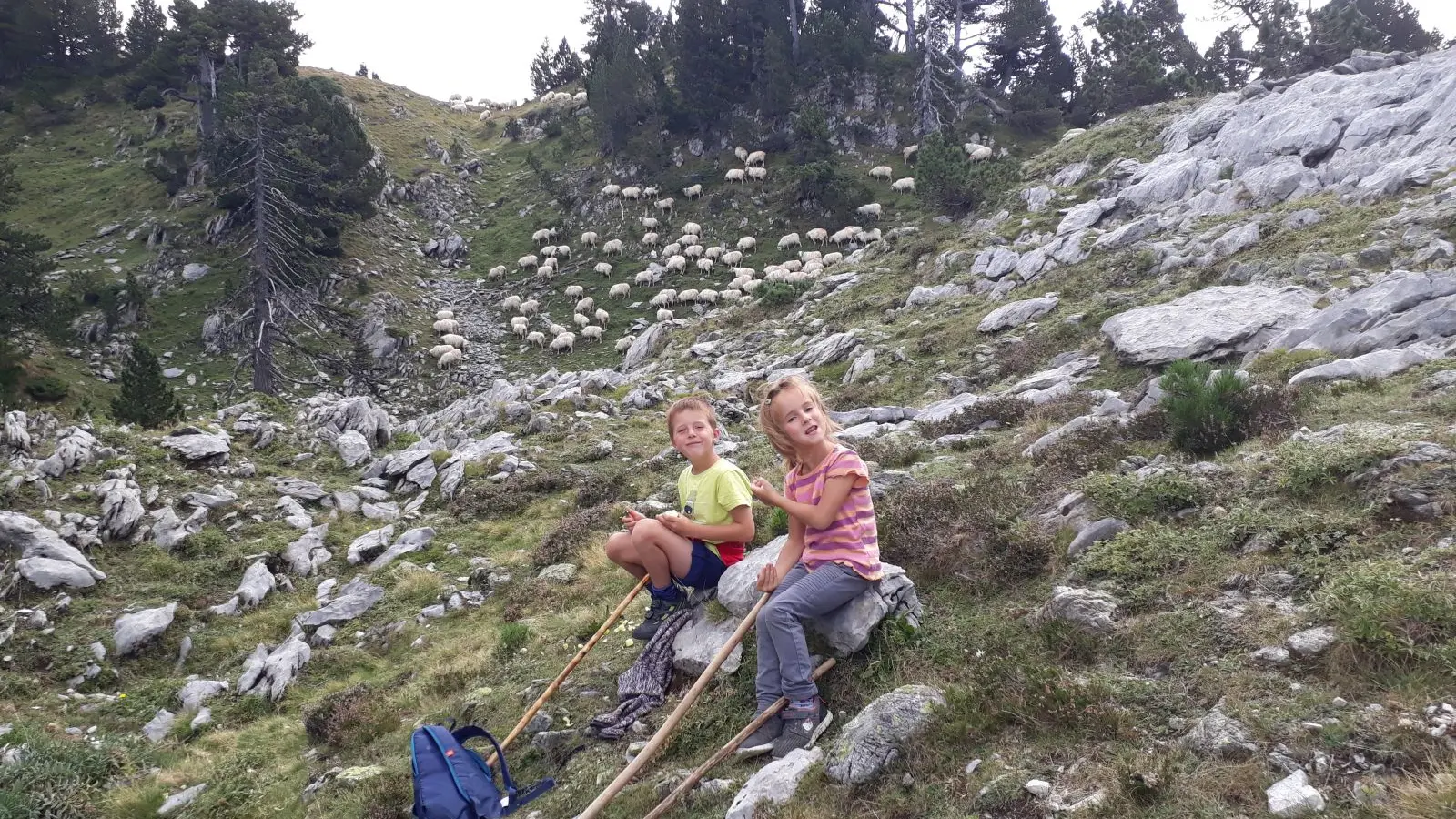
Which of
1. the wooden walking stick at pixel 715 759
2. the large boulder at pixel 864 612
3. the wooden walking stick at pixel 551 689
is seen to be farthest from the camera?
the wooden walking stick at pixel 551 689

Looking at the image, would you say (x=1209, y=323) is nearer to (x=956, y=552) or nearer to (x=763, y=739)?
(x=956, y=552)

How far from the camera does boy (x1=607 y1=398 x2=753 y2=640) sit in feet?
19.4

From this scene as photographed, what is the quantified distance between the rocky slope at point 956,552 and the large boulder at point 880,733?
0.08 ft

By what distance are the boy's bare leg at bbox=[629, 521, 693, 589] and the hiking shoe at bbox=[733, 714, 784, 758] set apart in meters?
1.79

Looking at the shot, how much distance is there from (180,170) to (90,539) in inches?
1559

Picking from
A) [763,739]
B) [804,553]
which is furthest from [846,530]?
[763,739]

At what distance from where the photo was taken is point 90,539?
9.89 meters

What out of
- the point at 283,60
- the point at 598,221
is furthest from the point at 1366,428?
the point at 283,60

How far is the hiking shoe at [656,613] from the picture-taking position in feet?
20.5

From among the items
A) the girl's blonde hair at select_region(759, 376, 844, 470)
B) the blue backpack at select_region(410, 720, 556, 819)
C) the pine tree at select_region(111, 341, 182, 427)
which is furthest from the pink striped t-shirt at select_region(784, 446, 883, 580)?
the pine tree at select_region(111, 341, 182, 427)

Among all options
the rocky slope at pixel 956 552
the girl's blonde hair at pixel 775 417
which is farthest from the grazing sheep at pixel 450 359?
the girl's blonde hair at pixel 775 417

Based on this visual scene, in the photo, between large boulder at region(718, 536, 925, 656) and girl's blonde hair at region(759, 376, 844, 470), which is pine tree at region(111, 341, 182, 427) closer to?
large boulder at region(718, 536, 925, 656)

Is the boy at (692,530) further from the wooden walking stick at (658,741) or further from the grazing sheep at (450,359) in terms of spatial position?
the grazing sheep at (450,359)

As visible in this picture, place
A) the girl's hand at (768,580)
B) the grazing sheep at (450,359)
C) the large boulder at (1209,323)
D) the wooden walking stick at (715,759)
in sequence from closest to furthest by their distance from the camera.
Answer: the wooden walking stick at (715,759) < the girl's hand at (768,580) < the large boulder at (1209,323) < the grazing sheep at (450,359)
